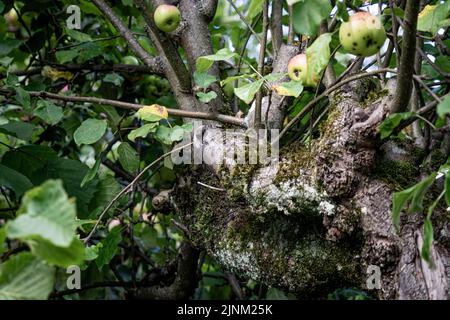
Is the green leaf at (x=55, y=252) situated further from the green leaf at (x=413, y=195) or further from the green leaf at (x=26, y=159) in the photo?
the green leaf at (x=26, y=159)

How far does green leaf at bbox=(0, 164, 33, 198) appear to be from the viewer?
4.69 feet

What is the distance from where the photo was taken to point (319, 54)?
0.94 metres

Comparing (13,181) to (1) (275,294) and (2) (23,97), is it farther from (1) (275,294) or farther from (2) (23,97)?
(1) (275,294)

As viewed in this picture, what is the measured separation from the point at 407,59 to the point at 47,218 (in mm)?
583

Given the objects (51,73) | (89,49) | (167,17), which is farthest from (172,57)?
(51,73)

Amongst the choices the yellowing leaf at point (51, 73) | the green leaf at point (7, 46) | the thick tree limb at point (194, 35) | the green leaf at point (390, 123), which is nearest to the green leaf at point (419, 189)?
the green leaf at point (390, 123)

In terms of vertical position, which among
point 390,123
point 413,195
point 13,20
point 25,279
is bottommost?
point 25,279

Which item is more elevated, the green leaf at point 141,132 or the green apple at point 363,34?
the green apple at point 363,34

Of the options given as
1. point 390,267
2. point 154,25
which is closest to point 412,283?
point 390,267

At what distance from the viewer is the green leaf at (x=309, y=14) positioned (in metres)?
0.86

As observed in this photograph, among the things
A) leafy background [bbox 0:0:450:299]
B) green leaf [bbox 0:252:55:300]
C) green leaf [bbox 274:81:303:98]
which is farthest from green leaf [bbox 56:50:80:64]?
green leaf [bbox 0:252:55:300]

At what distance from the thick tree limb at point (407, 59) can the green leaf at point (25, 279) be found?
60 cm

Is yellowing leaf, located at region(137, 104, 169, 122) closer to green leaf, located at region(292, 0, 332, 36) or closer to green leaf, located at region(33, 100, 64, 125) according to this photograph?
green leaf, located at region(33, 100, 64, 125)
